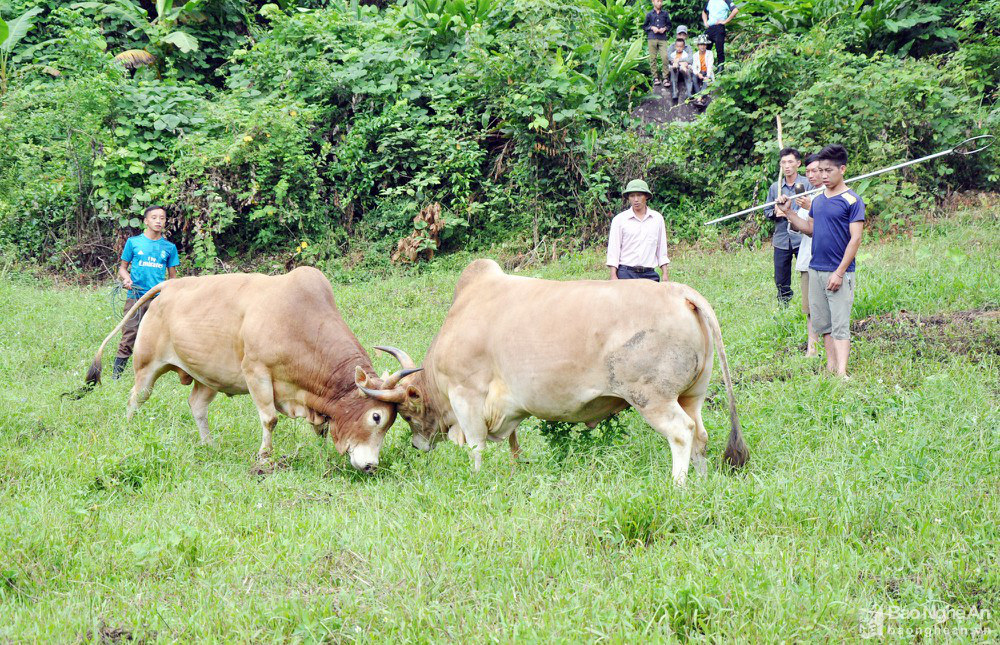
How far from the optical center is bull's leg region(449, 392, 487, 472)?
5859 millimetres

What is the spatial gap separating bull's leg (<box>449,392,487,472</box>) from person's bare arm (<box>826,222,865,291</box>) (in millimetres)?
2936

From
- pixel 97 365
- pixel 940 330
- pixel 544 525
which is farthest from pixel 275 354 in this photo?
pixel 940 330

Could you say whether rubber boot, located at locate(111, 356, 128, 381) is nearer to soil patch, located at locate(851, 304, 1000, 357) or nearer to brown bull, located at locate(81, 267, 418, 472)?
brown bull, located at locate(81, 267, 418, 472)

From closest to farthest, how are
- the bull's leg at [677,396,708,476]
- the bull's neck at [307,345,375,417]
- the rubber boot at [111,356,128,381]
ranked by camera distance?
1. the bull's leg at [677,396,708,476]
2. the bull's neck at [307,345,375,417]
3. the rubber boot at [111,356,128,381]

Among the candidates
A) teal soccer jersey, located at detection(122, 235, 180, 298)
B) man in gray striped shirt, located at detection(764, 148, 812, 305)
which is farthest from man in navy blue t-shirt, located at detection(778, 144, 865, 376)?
teal soccer jersey, located at detection(122, 235, 180, 298)

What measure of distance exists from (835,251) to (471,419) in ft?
10.4

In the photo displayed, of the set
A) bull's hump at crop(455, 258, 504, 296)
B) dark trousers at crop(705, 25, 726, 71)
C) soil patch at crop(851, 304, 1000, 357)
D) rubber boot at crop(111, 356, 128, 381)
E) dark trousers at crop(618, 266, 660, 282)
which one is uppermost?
dark trousers at crop(705, 25, 726, 71)

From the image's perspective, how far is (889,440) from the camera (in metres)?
5.27

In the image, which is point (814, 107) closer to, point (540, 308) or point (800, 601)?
→ point (540, 308)

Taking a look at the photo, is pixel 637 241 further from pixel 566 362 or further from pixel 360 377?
pixel 360 377

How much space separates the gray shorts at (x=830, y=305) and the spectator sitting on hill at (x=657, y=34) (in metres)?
10.2

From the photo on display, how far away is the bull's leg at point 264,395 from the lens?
20.9 ft

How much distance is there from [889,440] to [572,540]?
2.34m

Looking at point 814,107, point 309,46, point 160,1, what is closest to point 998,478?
point 814,107
